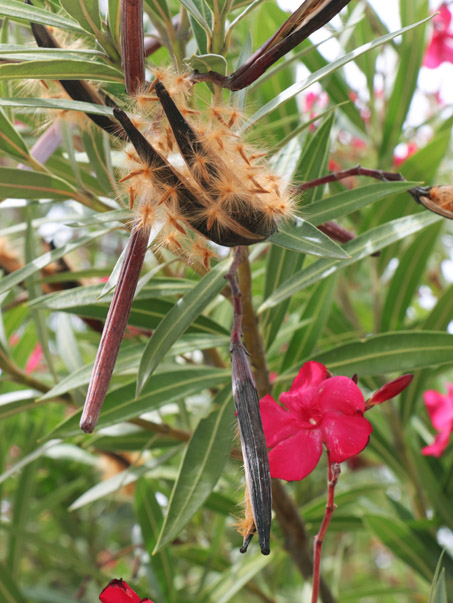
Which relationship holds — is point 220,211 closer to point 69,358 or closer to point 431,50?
point 69,358

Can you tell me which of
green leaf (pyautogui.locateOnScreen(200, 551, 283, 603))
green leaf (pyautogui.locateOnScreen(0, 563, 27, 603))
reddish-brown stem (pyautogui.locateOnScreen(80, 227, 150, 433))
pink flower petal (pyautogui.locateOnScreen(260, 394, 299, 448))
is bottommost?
green leaf (pyautogui.locateOnScreen(200, 551, 283, 603))

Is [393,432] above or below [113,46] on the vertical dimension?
below

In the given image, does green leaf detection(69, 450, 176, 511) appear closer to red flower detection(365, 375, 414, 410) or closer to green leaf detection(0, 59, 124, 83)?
red flower detection(365, 375, 414, 410)

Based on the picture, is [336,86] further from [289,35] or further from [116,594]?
[116,594]

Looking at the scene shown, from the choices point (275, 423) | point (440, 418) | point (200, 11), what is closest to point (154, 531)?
point (440, 418)

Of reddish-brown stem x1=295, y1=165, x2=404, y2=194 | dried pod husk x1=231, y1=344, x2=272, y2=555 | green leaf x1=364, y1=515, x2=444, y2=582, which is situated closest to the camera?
dried pod husk x1=231, y1=344, x2=272, y2=555

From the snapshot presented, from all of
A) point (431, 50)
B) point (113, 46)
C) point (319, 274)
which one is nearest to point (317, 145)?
point (319, 274)

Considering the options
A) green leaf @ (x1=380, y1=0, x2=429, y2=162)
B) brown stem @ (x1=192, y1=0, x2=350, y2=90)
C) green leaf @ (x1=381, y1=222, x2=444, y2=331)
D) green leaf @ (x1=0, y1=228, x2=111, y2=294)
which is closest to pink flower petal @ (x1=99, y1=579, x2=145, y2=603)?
green leaf @ (x1=0, y1=228, x2=111, y2=294)
